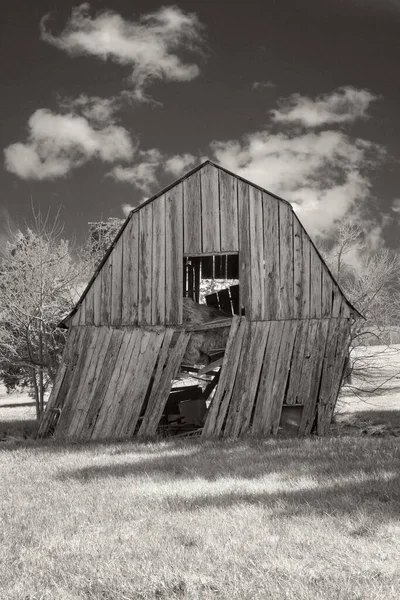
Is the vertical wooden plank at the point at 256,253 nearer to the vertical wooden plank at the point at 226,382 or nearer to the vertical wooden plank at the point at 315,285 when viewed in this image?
the vertical wooden plank at the point at 226,382

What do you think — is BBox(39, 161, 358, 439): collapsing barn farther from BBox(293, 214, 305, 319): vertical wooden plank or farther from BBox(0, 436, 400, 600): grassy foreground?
BBox(0, 436, 400, 600): grassy foreground

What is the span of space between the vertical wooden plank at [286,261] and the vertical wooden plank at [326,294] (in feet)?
2.28

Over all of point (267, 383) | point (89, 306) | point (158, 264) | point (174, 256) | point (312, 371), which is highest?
point (174, 256)

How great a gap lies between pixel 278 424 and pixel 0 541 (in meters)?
8.09

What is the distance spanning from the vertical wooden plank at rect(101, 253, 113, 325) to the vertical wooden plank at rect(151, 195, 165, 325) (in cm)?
112

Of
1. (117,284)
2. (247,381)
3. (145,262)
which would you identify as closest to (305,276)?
(247,381)

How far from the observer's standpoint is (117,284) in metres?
14.4

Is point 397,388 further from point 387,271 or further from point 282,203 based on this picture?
point 282,203

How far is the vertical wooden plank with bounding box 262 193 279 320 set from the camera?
1359cm

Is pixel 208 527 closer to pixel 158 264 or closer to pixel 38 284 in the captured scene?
pixel 158 264

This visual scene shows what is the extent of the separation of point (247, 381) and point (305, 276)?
108 inches

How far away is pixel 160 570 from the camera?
15.0ft

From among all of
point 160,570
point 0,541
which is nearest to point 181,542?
point 160,570

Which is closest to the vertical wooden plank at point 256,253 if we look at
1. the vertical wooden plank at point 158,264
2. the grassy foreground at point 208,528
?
the vertical wooden plank at point 158,264
